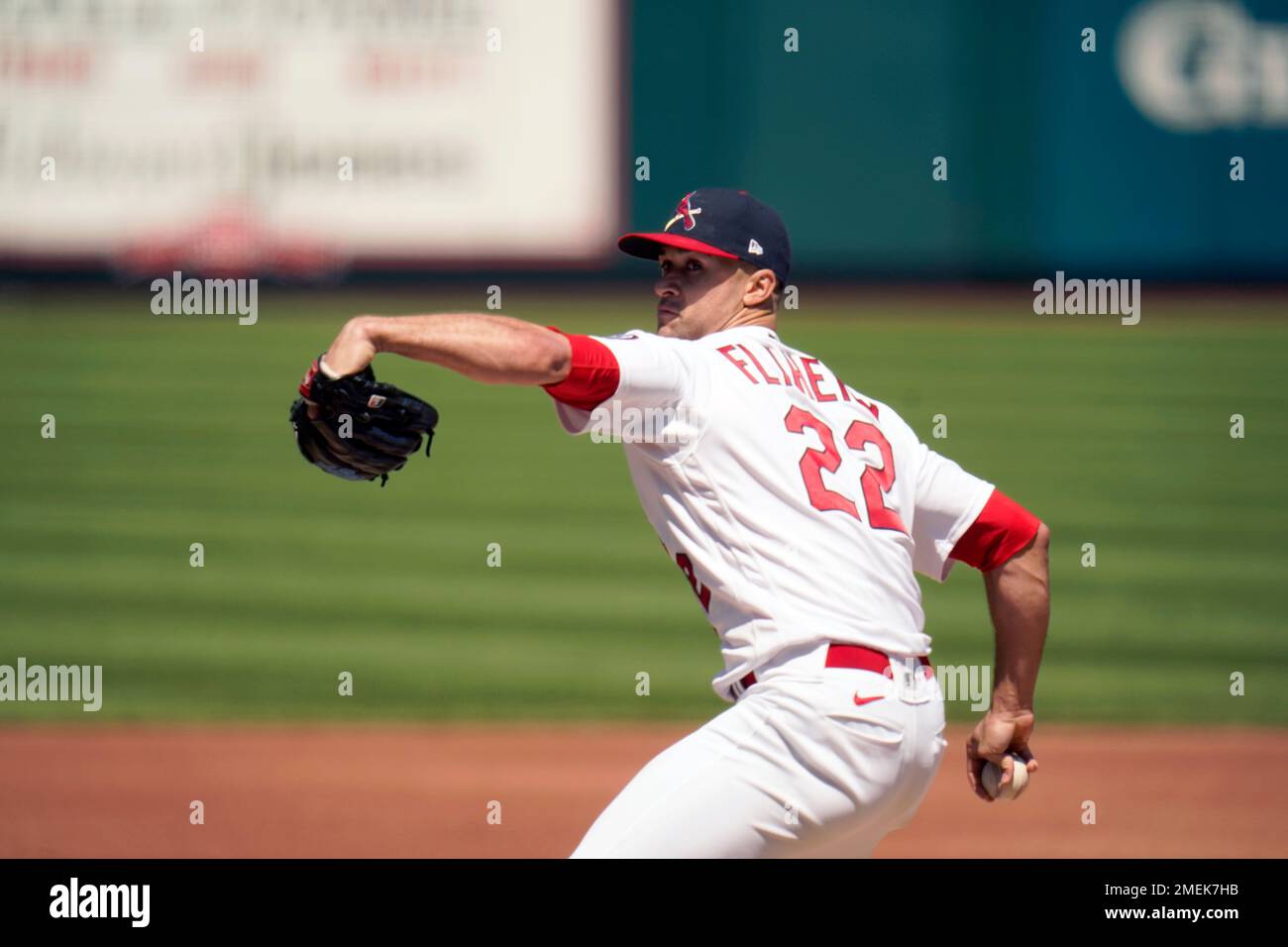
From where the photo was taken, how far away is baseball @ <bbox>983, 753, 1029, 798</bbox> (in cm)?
305

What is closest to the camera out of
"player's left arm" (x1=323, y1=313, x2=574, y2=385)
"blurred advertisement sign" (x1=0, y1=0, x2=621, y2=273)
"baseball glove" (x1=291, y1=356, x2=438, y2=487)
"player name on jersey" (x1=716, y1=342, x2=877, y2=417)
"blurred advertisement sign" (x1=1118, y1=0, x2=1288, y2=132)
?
"player's left arm" (x1=323, y1=313, x2=574, y2=385)

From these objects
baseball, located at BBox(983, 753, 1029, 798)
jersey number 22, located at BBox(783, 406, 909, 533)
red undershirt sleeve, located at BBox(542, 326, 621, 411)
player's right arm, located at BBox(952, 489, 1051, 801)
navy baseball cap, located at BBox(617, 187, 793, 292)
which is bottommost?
baseball, located at BBox(983, 753, 1029, 798)

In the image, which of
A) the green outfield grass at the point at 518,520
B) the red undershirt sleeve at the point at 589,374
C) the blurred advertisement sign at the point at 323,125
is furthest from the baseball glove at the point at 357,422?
the blurred advertisement sign at the point at 323,125

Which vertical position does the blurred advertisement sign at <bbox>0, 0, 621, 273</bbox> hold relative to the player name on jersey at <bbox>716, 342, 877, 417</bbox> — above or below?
above

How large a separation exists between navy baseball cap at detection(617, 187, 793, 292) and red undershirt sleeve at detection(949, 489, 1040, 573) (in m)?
0.61

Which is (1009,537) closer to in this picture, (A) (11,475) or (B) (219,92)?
(A) (11,475)

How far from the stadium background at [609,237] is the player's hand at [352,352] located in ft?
25.3

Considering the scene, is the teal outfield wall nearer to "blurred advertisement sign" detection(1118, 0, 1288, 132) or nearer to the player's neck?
"blurred advertisement sign" detection(1118, 0, 1288, 132)

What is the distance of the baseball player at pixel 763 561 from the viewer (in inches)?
99.8

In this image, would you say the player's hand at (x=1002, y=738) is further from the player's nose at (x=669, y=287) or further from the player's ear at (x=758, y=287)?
the player's nose at (x=669, y=287)

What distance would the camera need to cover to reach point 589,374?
2.56 m

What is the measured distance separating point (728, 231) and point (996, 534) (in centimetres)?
79

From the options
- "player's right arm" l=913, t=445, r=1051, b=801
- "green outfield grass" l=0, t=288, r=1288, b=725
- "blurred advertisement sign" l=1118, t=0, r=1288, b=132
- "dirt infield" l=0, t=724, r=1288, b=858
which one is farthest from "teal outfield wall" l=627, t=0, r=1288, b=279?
"player's right arm" l=913, t=445, r=1051, b=801

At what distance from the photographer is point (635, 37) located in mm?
12828
